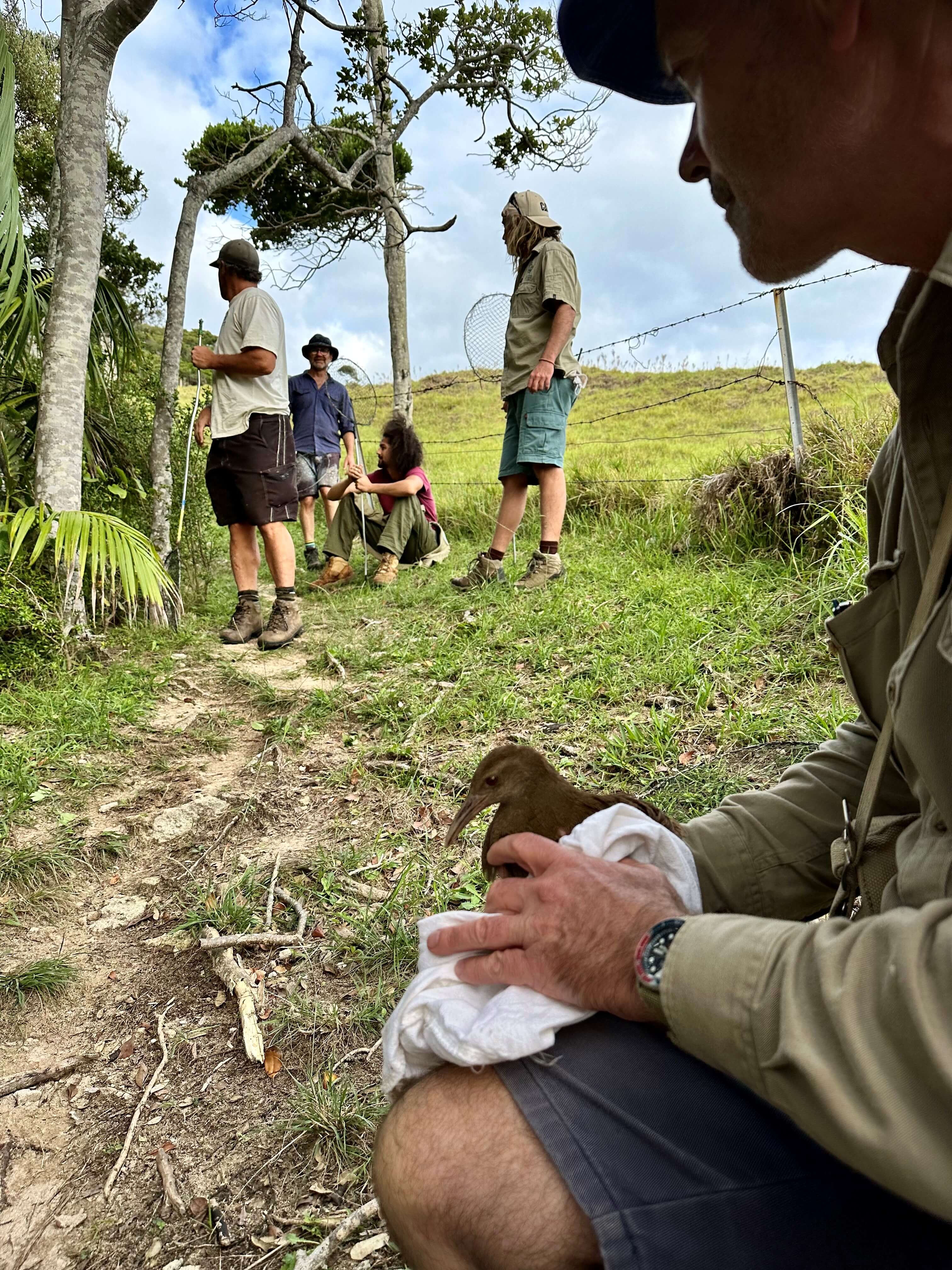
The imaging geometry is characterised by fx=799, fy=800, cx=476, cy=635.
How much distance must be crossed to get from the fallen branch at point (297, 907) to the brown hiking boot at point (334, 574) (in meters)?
4.49

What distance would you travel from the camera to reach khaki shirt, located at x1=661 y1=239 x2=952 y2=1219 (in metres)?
0.65

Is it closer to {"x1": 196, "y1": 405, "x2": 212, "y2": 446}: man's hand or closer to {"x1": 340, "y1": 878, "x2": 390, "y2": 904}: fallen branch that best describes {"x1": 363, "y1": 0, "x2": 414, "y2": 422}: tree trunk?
{"x1": 196, "y1": 405, "x2": 212, "y2": 446}: man's hand

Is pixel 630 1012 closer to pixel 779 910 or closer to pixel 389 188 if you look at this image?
pixel 779 910

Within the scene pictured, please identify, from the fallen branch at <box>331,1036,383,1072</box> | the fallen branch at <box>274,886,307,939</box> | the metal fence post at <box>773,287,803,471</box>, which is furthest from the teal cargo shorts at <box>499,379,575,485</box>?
the fallen branch at <box>331,1036,383,1072</box>

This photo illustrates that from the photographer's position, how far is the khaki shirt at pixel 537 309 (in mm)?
5227

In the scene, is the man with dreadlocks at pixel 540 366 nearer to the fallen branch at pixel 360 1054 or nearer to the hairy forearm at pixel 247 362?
the hairy forearm at pixel 247 362

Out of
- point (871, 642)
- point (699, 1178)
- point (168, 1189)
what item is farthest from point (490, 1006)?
point (168, 1189)

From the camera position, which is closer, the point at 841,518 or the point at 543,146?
the point at 841,518

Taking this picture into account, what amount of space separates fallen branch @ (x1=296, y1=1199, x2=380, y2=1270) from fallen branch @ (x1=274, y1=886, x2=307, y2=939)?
2.93 ft

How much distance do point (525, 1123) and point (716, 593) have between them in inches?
160

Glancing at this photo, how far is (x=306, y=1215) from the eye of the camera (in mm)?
1596

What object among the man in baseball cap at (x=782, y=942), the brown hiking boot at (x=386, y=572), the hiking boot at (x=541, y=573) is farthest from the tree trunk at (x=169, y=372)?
the man in baseball cap at (x=782, y=942)

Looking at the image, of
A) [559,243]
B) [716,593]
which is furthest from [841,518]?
[559,243]

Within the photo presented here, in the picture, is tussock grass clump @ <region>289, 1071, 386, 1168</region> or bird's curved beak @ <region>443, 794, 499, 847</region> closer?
bird's curved beak @ <region>443, 794, 499, 847</region>
